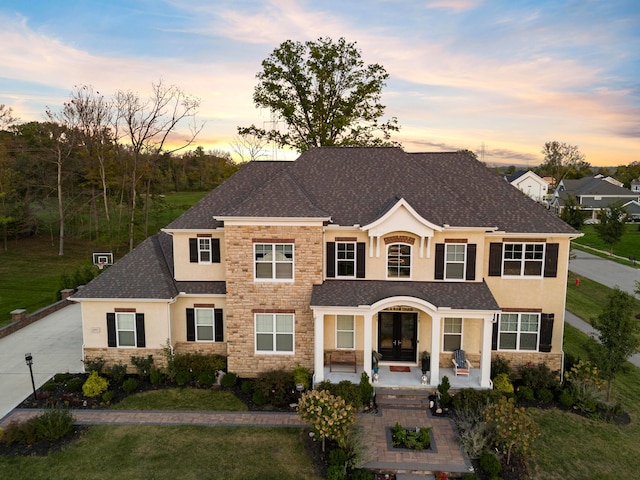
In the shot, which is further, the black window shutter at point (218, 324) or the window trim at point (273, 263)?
the black window shutter at point (218, 324)

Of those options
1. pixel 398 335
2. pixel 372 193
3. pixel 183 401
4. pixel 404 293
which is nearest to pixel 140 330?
pixel 183 401

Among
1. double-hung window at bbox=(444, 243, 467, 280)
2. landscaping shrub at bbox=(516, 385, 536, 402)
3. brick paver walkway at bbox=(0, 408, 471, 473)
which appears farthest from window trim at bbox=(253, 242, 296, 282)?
landscaping shrub at bbox=(516, 385, 536, 402)

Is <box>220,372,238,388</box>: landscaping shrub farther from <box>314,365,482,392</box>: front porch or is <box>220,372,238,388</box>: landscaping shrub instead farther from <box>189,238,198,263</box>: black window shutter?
<box>189,238,198,263</box>: black window shutter

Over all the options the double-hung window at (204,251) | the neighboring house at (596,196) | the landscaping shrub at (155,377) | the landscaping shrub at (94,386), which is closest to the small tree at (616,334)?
the double-hung window at (204,251)

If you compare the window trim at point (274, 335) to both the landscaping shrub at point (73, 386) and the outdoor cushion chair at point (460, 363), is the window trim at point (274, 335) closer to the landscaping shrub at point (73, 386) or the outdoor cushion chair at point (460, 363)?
the outdoor cushion chair at point (460, 363)

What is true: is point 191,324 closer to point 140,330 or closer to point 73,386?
point 140,330

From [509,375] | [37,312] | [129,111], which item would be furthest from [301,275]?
[129,111]

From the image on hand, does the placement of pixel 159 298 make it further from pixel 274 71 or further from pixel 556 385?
pixel 274 71
